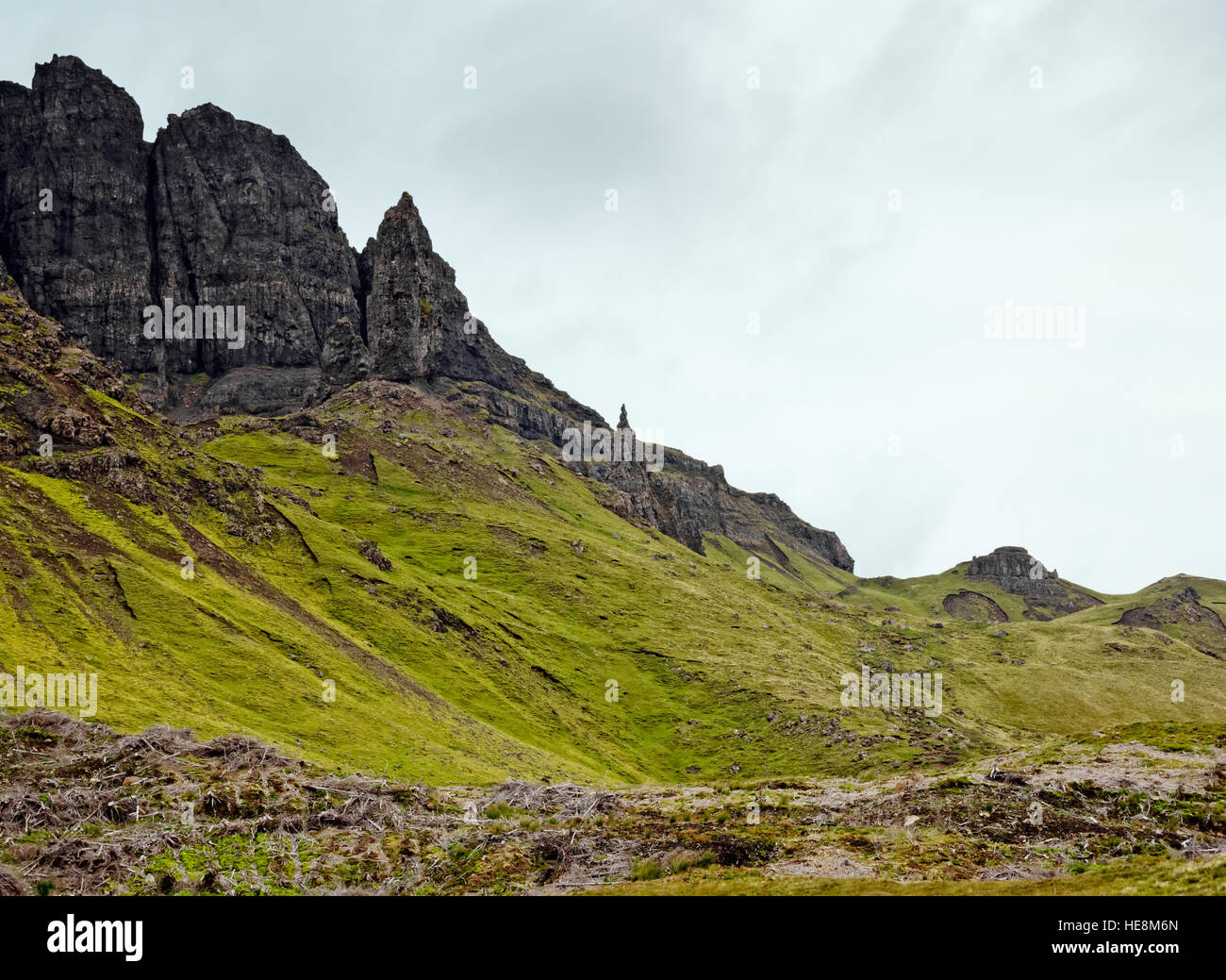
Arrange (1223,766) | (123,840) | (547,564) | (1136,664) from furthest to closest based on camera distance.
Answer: (1136,664) → (547,564) → (1223,766) → (123,840)

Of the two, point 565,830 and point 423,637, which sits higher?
point 423,637

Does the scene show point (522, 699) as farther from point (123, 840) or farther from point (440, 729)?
point (123, 840)

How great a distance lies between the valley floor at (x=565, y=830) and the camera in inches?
1204

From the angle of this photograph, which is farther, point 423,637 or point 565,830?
point 423,637

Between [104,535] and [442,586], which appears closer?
[104,535]

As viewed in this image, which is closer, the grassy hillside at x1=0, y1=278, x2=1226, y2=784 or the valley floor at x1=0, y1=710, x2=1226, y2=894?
the valley floor at x1=0, y1=710, x2=1226, y2=894

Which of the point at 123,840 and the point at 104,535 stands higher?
the point at 104,535

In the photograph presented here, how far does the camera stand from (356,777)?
47.8 metres

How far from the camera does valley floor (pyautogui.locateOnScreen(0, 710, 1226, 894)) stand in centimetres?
3059

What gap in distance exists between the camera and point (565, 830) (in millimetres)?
38906

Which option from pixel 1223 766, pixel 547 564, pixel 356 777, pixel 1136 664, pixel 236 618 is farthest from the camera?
pixel 1136 664

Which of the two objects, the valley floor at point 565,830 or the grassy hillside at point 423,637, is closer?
the valley floor at point 565,830
